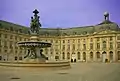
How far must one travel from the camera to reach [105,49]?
80625 mm

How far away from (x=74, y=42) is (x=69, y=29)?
9.23 m

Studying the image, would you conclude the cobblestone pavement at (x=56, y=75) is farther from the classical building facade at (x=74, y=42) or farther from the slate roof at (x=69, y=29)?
the slate roof at (x=69, y=29)

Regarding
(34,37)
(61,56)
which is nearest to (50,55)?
(61,56)

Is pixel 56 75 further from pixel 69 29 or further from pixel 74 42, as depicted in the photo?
pixel 69 29

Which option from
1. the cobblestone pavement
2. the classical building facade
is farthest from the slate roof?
the cobblestone pavement

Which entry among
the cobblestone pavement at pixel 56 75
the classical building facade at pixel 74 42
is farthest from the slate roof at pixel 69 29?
the cobblestone pavement at pixel 56 75

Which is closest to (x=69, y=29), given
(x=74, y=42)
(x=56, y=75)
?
(x=74, y=42)

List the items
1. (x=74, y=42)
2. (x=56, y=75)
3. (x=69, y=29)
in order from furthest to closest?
(x=69, y=29) < (x=74, y=42) < (x=56, y=75)

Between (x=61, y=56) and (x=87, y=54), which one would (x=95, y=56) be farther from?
(x=61, y=56)

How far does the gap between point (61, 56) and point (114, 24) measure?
26386mm

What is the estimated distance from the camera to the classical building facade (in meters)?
76.6

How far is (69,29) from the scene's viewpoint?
9462cm

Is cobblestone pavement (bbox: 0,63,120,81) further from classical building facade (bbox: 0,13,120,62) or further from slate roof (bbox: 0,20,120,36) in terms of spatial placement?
slate roof (bbox: 0,20,120,36)

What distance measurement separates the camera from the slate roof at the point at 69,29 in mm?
80344
